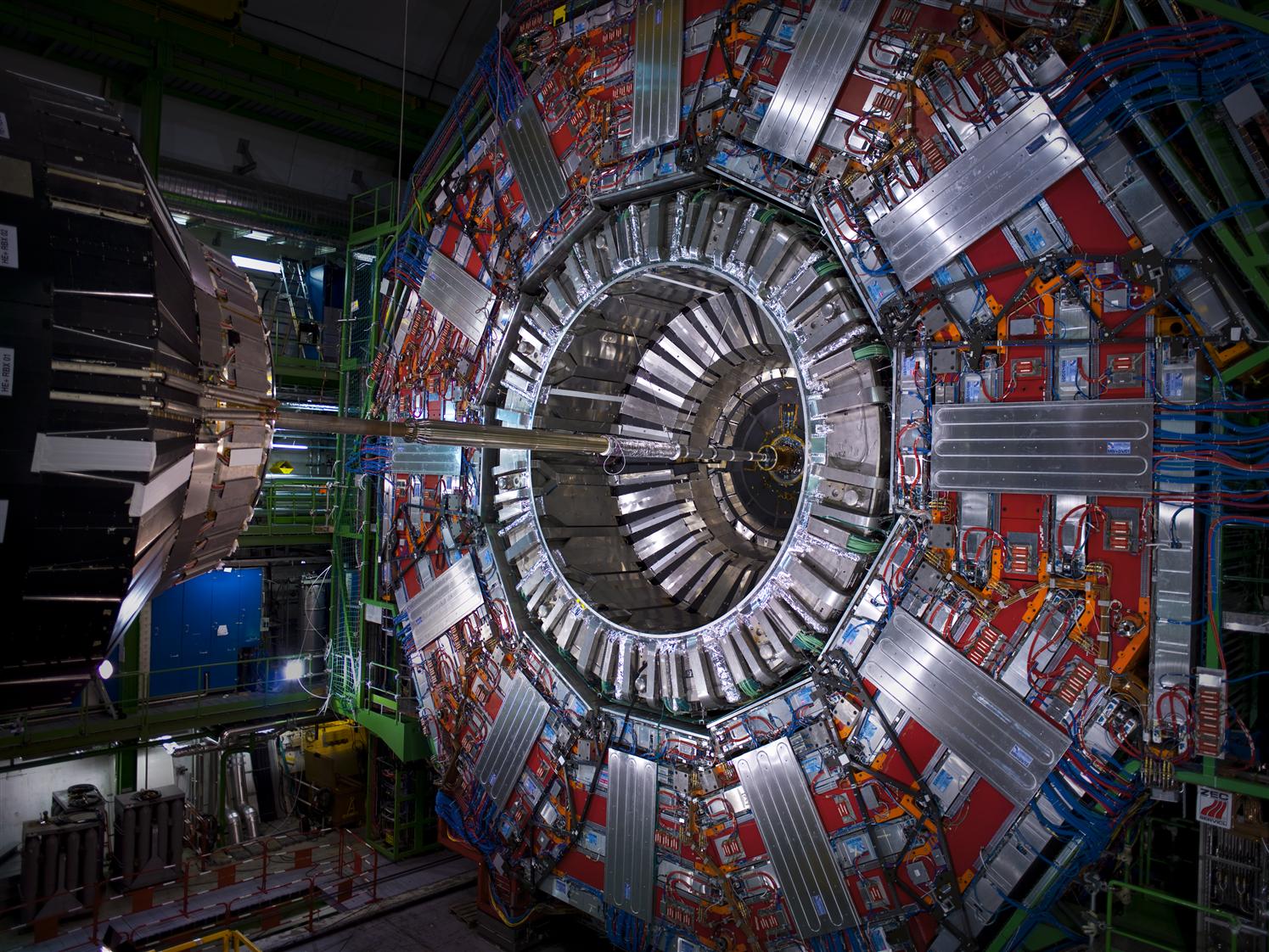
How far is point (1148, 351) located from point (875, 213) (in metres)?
1.44

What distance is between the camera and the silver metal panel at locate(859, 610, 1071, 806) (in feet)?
13.1

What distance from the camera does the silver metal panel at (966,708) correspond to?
157 inches

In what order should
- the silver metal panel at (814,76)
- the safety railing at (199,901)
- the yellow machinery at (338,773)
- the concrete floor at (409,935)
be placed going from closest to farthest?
the silver metal panel at (814,76)
the concrete floor at (409,935)
the safety railing at (199,901)
the yellow machinery at (338,773)

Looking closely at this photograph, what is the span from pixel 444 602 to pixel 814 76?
4.55 m

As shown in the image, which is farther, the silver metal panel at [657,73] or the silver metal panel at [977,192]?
the silver metal panel at [657,73]

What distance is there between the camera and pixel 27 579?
2.80m

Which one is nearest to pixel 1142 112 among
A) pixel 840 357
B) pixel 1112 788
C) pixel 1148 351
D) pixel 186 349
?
pixel 1148 351

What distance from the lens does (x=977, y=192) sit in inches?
162

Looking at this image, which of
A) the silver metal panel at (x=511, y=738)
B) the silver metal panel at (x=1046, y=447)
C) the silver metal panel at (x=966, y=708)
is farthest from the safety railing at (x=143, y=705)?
the silver metal panel at (x=1046, y=447)

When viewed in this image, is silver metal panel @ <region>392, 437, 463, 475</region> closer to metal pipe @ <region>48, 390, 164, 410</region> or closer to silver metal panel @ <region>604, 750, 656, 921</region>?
silver metal panel @ <region>604, 750, 656, 921</region>

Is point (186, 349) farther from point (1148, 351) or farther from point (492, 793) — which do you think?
point (492, 793)

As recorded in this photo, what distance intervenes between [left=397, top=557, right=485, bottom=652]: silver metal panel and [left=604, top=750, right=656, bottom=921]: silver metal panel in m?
1.73

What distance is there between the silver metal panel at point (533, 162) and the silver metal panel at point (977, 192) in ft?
8.27

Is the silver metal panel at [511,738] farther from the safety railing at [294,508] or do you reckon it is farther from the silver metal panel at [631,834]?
the safety railing at [294,508]
